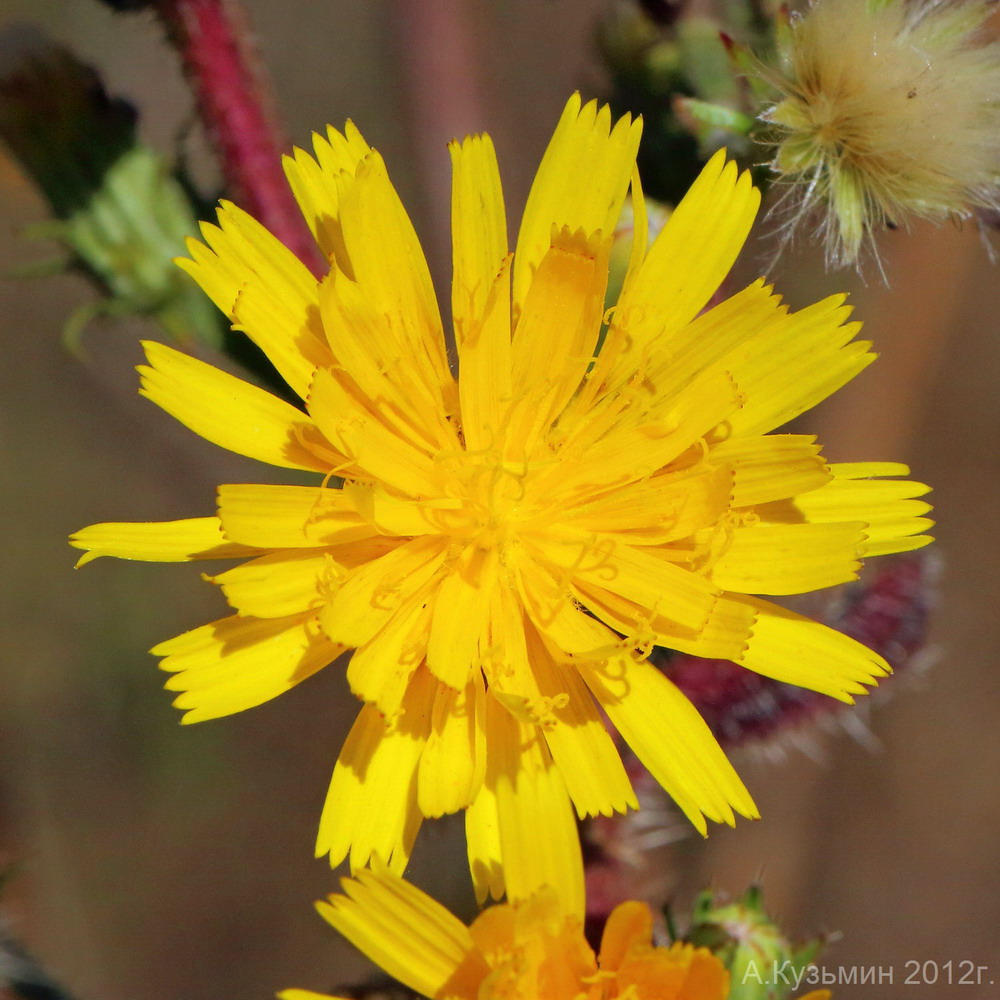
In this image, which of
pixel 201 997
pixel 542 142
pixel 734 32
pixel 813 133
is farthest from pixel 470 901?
pixel 542 142

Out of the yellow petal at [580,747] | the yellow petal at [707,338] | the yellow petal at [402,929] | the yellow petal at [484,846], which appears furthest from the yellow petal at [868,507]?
the yellow petal at [402,929]

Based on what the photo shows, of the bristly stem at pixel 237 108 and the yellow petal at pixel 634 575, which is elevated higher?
the bristly stem at pixel 237 108

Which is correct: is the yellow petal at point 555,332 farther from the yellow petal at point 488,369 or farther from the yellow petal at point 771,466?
the yellow petal at point 771,466

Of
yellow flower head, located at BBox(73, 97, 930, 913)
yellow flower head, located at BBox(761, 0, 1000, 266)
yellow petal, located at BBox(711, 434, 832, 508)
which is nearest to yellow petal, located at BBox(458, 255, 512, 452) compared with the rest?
yellow flower head, located at BBox(73, 97, 930, 913)

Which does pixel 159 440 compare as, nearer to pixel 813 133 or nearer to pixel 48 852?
pixel 48 852

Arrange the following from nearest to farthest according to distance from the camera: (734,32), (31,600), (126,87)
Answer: (734,32), (31,600), (126,87)
